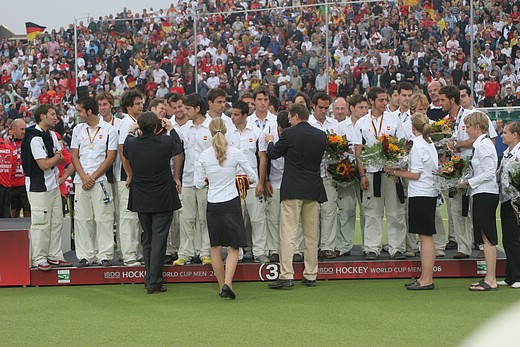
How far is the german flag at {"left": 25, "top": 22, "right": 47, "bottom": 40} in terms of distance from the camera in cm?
2712

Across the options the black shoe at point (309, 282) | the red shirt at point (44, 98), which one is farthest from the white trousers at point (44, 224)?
the red shirt at point (44, 98)

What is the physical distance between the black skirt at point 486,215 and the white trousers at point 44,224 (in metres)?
4.85

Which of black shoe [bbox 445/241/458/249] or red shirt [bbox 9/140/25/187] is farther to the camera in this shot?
red shirt [bbox 9/140/25/187]

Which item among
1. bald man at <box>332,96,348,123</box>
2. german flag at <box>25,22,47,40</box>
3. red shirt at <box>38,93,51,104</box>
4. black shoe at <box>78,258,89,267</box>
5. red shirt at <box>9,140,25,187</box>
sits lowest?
black shoe at <box>78,258,89,267</box>

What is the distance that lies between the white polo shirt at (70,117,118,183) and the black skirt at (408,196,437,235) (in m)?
3.60

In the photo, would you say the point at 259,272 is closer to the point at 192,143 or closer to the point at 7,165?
the point at 192,143

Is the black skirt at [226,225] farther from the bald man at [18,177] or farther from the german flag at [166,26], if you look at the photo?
the german flag at [166,26]

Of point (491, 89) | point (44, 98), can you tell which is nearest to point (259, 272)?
point (491, 89)

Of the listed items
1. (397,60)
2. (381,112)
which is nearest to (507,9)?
(397,60)

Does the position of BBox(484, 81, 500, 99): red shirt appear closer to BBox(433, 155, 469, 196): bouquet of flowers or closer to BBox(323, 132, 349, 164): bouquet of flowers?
BBox(323, 132, 349, 164): bouquet of flowers

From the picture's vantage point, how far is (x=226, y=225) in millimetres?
7828

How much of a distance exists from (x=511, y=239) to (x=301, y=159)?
2.41 metres

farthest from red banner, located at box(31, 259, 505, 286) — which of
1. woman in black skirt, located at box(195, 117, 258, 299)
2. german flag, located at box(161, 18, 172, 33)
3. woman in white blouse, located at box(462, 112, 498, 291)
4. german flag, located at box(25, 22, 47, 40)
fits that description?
german flag, located at box(25, 22, 47, 40)

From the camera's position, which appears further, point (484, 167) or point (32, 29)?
point (32, 29)
